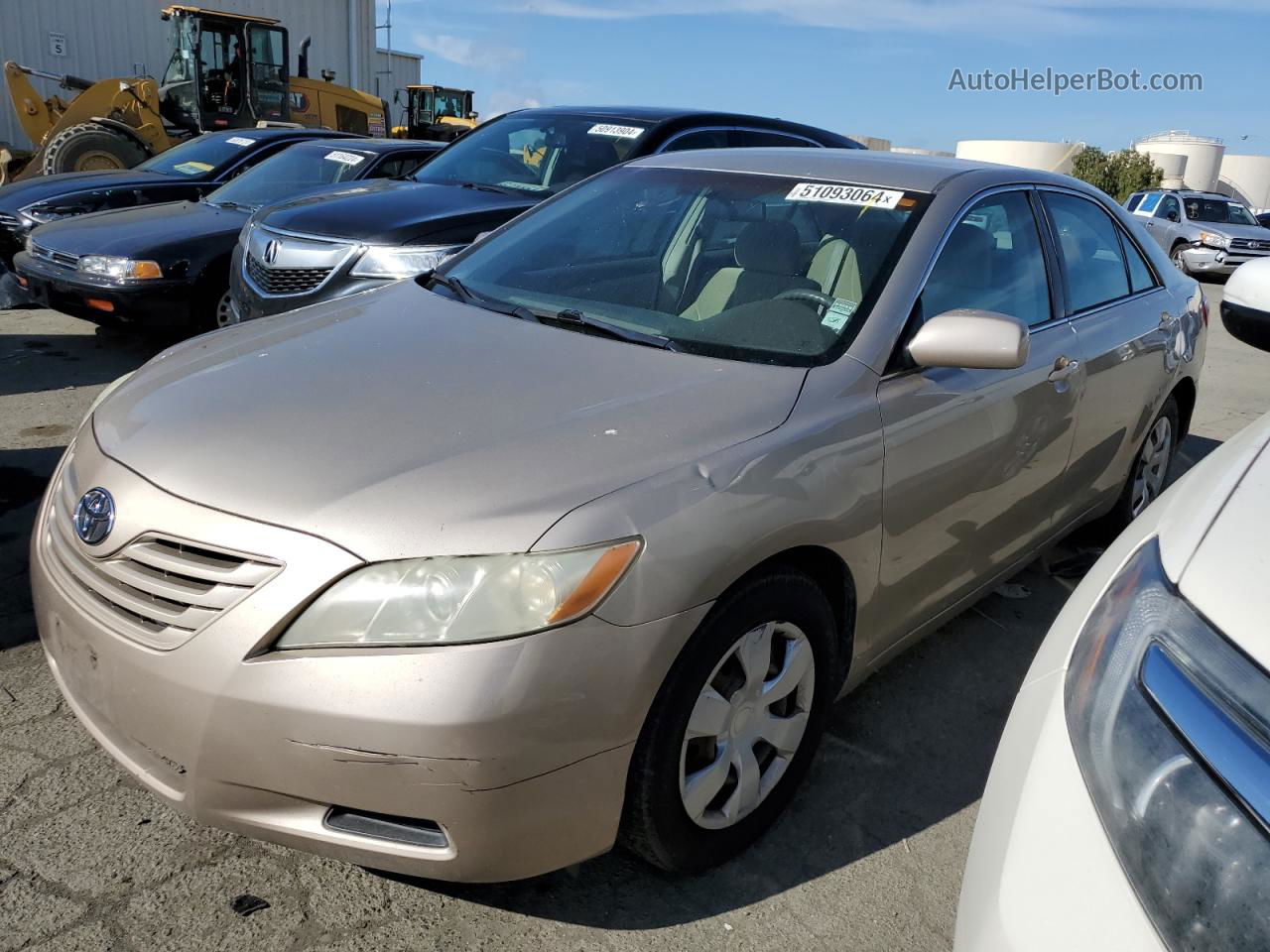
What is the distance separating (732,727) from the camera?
2.22 metres

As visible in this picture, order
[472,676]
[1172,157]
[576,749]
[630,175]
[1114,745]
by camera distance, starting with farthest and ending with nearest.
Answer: [1172,157], [630,175], [576,749], [472,676], [1114,745]

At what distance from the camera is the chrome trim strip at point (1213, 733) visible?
104cm

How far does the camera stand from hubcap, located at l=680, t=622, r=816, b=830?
2.16m

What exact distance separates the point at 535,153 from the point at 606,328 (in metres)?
4.06

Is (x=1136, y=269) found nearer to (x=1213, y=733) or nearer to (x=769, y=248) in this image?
(x=769, y=248)

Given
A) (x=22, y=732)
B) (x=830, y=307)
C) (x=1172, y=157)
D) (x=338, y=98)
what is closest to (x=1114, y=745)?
(x=830, y=307)

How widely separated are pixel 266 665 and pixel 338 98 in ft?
61.2

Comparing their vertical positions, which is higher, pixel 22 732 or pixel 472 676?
pixel 472 676

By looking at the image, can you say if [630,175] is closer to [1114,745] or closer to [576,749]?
[576,749]

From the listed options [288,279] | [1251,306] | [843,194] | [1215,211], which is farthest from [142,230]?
[1215,211]

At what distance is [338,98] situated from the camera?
60.3 ft

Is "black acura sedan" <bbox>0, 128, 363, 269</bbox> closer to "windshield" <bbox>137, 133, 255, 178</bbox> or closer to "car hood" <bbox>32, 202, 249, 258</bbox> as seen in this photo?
"windshield" <bbox>137, 133, 255, 178</bbox>

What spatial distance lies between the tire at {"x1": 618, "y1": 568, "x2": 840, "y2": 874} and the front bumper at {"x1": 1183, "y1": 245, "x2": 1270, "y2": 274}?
17.7m

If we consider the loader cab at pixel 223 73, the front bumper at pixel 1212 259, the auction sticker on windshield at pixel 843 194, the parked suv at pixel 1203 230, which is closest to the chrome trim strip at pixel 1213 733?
the auction sticker on windshield at pixel 843 194
